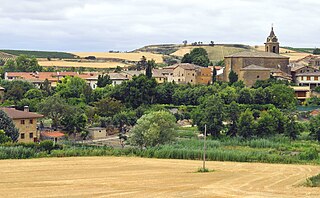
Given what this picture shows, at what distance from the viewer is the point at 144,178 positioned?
28031 millimetres

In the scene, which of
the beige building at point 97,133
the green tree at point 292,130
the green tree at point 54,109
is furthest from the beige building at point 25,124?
the green tree at point 292,130

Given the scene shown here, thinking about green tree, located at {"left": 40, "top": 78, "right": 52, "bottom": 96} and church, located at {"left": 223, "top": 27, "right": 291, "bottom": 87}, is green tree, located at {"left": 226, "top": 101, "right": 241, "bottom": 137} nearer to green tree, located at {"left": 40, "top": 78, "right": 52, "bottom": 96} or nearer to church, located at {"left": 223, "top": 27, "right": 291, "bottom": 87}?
church, located at {"left": 223, "top": 27, "right": 291, "bottom": 87}

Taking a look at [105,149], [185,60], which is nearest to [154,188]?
[105,149]

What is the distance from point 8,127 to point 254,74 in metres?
42.4

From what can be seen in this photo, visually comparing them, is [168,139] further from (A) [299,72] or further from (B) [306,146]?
(A) [299,72]

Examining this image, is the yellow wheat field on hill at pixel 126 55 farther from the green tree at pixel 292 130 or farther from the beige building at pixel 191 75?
the green tree at pixel 292 130

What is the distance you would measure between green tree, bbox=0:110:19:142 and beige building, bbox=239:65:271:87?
40988 millimetres

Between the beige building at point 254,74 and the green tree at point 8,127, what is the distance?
41.0 metres

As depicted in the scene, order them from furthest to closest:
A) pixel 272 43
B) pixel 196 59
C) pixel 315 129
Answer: pixel 196 59 → pixel 272 43 → pixel 315 129

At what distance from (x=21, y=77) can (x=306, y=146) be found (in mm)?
61802

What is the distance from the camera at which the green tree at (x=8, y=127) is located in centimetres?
4419

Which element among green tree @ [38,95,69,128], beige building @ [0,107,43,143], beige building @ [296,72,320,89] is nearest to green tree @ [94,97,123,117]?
green tree @ [38,95,69,128]

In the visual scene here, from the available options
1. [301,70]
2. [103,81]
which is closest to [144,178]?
[103,81]

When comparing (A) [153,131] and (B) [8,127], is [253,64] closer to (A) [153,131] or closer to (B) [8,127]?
(A) [153,131]
